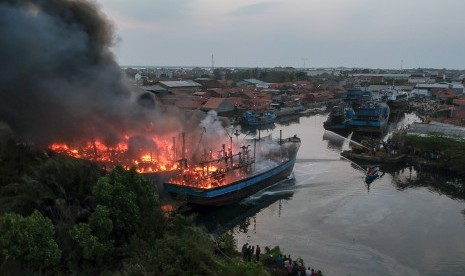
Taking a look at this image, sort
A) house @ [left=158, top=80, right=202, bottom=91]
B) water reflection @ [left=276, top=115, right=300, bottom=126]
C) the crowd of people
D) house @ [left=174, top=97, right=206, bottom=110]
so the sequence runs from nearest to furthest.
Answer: the crowd of people, house @ [left=174, top=97, right=206, bottom=110], water reflection @ [left=276, top=115, right=300, bottom=126], house @ [left=158, top=80, right=202, bottom=91]

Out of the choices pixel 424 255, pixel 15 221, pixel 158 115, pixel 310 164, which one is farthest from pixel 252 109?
pixel 15 221

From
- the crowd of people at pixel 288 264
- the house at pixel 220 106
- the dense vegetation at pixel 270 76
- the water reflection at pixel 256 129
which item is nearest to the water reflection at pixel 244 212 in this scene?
the crowd of people at pixel 288 264

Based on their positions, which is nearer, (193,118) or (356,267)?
(356,267)

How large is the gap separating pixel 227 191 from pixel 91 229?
13.2 metres

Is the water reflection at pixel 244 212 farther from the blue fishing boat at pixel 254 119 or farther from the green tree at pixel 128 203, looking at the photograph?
the blue fishing boat at pixel 254 119

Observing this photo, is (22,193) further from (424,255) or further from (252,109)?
(252,109)

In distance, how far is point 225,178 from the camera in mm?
28469

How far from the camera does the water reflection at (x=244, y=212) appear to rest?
990 inches

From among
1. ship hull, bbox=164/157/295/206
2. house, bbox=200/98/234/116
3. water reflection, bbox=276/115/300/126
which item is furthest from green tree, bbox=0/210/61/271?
water reflection, bbox=276/115/300/126

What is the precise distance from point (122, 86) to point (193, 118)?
805 centimetres

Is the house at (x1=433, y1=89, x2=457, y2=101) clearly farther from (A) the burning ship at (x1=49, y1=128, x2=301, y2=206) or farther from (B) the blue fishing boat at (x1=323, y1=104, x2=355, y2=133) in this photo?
(A) the burning ship at (x1=49, y1=128, x2=301, y2=206)

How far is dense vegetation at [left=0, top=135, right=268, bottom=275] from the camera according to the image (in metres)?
12.7

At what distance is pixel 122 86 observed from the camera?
29062 mm

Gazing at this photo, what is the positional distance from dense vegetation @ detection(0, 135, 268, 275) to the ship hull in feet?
20.7
